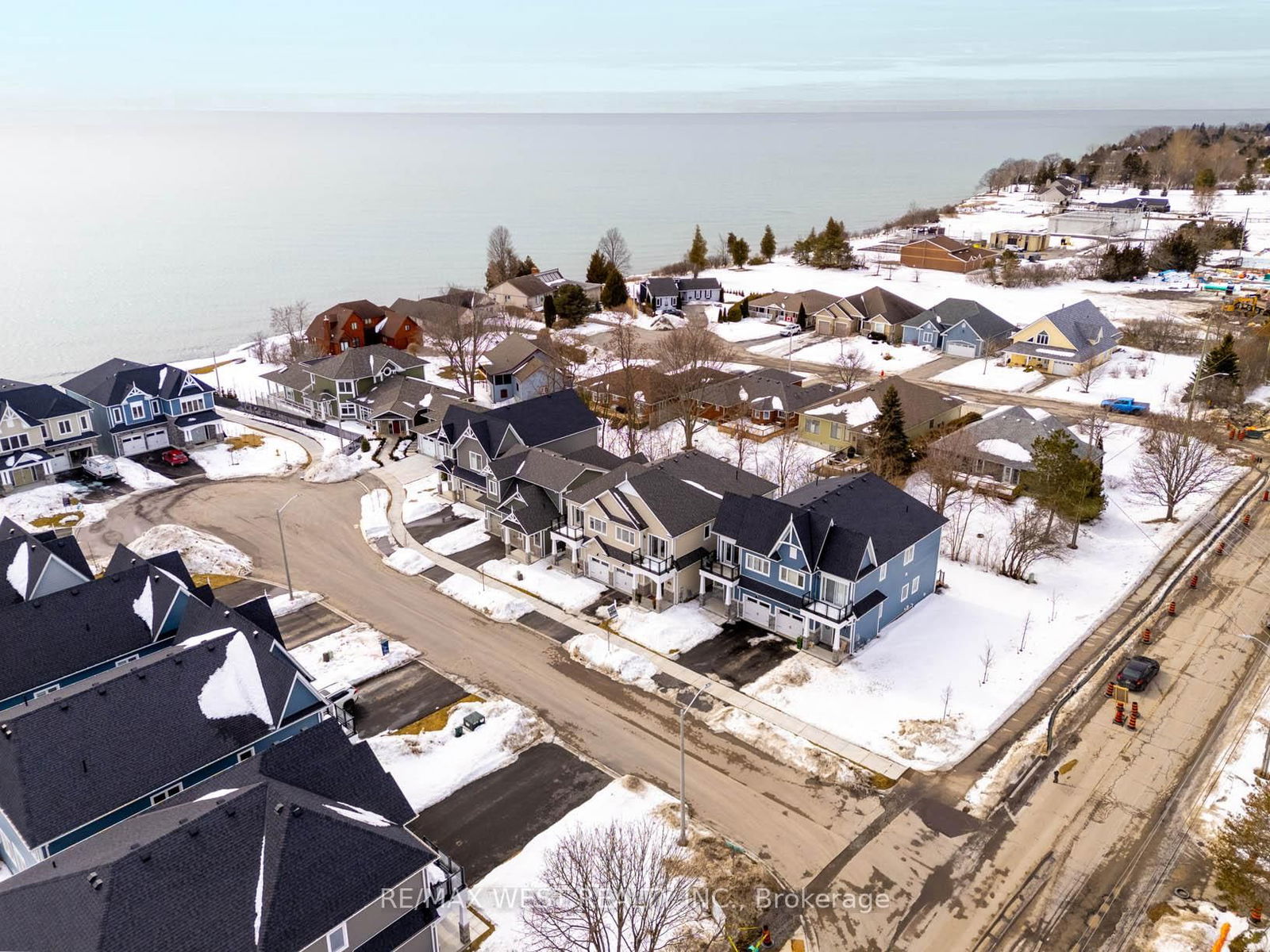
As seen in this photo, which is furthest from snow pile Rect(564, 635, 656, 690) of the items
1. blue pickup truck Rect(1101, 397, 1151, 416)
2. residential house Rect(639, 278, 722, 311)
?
residential house Rect(639, 278, 722, 311)

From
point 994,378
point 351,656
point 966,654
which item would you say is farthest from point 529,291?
point 966,654

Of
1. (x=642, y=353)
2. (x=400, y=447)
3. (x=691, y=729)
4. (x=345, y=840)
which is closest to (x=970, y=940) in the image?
(x=691, y=729)

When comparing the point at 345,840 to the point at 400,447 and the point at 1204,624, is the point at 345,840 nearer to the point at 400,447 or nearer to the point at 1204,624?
the point at 1204,624

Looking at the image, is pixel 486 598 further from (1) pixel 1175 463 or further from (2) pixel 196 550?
(1) pixel 1175 463

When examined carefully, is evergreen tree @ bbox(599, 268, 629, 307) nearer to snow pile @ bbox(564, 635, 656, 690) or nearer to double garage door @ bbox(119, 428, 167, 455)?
double garage door @ bbox(119, 428, 167, 455)

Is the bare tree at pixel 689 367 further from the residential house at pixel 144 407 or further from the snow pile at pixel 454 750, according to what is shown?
the residential house at pixel 144 407
